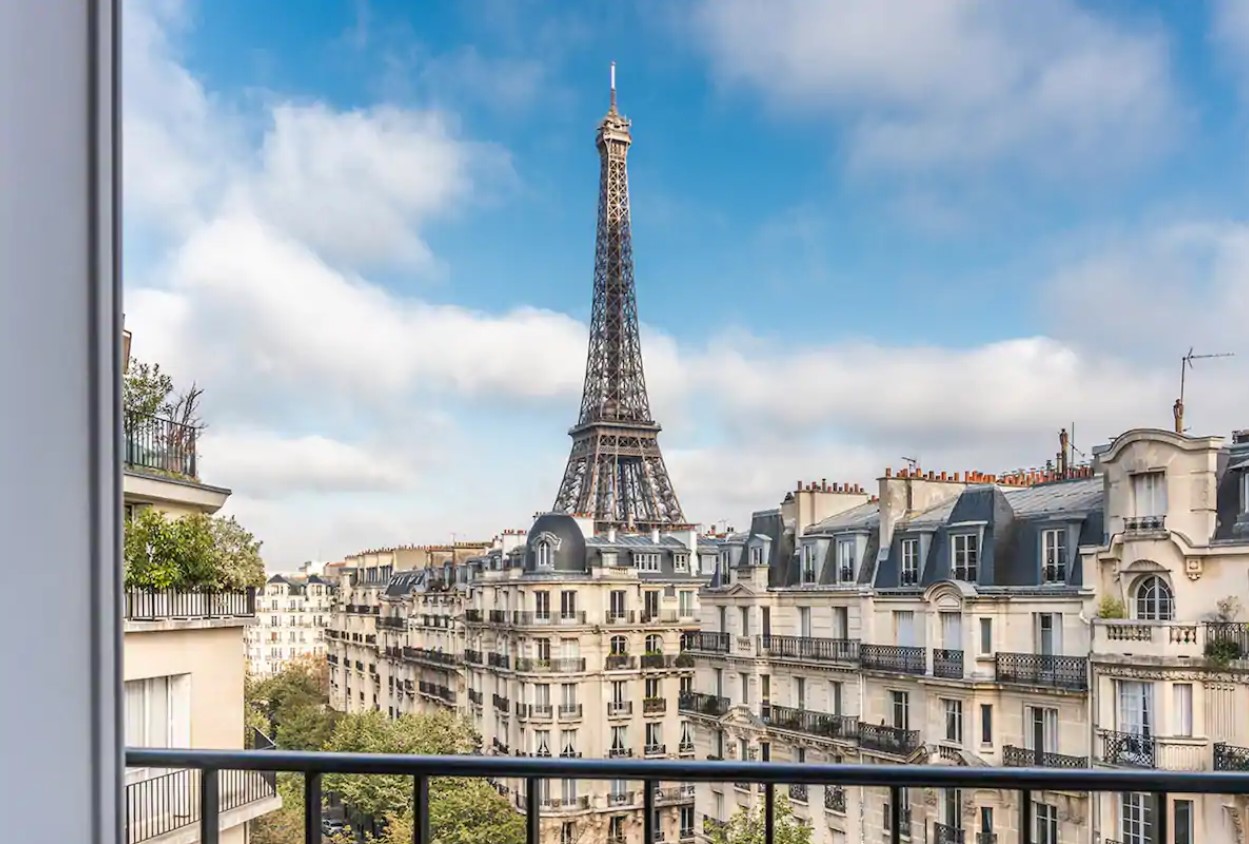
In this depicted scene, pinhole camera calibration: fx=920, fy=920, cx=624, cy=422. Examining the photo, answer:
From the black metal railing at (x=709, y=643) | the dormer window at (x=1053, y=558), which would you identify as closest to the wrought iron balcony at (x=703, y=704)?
the black metal railing at (x=709, y=643)

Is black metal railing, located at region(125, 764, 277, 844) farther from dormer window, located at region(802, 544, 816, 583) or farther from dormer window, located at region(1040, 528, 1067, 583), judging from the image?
dormer window, located at region(1040, 528, 1067, 583)

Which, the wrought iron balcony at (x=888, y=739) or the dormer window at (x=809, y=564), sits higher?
the dormer window at (x=809, y=564)

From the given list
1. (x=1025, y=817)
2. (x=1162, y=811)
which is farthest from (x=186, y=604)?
(x=1162, y=811)

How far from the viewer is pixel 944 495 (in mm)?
3641

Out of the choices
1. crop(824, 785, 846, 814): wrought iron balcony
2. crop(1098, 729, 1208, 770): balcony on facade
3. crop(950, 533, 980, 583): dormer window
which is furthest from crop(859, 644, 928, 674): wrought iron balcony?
crop(1098, 729, 1208, 770): balcony on facade

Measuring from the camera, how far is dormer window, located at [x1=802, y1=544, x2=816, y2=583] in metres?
3.85

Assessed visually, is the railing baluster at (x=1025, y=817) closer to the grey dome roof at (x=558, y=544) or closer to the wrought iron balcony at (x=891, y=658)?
the grey dome roof at (x=558, y=544)

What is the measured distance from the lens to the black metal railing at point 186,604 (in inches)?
78.8

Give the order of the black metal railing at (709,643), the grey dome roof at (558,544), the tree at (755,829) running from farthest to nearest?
the black metal railing at (709,643)
the grey dome roof at (558,544)
the tree at (755,829)

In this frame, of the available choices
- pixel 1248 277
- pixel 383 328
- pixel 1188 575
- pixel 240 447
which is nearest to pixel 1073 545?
pixel 1188 575

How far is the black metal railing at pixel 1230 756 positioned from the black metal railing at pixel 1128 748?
0.16 meters

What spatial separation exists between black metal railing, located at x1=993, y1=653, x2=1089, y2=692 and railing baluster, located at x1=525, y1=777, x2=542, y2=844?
8.29 feet

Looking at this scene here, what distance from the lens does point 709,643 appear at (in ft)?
12.4

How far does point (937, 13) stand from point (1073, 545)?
5.90ft
